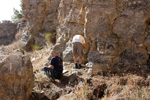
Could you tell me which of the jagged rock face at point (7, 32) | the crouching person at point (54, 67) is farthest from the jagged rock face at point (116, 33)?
the jagged rock face at point (7, 32)

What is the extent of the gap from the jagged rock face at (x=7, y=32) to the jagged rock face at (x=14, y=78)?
51.8 ft

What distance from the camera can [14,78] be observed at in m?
4.14

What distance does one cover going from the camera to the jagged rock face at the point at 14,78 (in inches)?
159

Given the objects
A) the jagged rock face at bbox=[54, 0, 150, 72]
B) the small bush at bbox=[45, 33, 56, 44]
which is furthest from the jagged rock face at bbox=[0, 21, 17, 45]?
the jagged rock face at bbox=[54, 0, 150, 72]

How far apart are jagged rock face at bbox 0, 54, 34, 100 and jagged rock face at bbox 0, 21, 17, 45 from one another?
15775mm

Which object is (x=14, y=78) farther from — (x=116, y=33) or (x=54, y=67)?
(x=116, y=33)

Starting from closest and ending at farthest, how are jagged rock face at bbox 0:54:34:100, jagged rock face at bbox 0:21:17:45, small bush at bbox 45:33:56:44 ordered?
jagged rock face at bbox 0:54:34:100, small bush at bbox 45:33:56:44, jagged rock face at bbox 0:21:17:45

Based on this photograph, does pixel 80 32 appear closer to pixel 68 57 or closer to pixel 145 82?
pixel 68 57

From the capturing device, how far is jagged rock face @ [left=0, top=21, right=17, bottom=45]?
1891cm

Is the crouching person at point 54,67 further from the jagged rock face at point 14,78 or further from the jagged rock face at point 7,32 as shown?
the jagged rock face at point 7,32

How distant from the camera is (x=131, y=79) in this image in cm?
464

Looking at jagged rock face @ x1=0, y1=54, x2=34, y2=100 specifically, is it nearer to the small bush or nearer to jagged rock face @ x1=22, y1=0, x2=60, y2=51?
the small bush

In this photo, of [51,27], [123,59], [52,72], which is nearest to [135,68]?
[123,59]

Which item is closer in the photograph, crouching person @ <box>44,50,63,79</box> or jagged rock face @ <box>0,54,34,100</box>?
jagged rock face @ <box>0,54,34,100</box>
